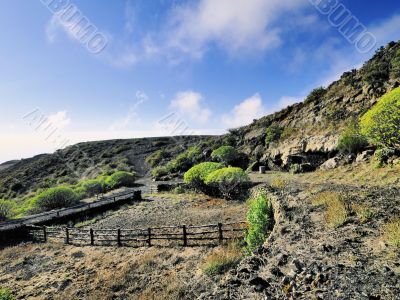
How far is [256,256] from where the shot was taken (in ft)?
25.9

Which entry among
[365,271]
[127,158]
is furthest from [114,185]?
[365,271]

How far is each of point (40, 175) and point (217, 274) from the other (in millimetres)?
67037

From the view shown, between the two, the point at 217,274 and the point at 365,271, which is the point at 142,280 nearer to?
the point at 217,274

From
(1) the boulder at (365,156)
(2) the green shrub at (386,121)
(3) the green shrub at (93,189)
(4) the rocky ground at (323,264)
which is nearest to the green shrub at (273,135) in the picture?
(1) the boulder at (365,156)

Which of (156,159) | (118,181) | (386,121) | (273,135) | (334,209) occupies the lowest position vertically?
(334,209)

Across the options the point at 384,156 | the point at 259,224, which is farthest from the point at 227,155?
the point at 259,224

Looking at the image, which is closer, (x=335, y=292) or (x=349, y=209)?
(x=335, y=292)

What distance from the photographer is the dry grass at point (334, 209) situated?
28.5 ft

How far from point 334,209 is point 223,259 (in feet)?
16.0

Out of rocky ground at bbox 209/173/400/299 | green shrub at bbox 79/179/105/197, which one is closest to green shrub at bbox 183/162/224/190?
green shrub at bbox 79/179/105/197

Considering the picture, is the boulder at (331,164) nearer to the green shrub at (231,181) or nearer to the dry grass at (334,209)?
the green shrub at (231,181)

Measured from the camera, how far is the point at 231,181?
24.5m

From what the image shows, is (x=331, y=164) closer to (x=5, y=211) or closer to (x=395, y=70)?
(x=395, y=70)

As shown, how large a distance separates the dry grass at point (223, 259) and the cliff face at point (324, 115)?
18401mm
